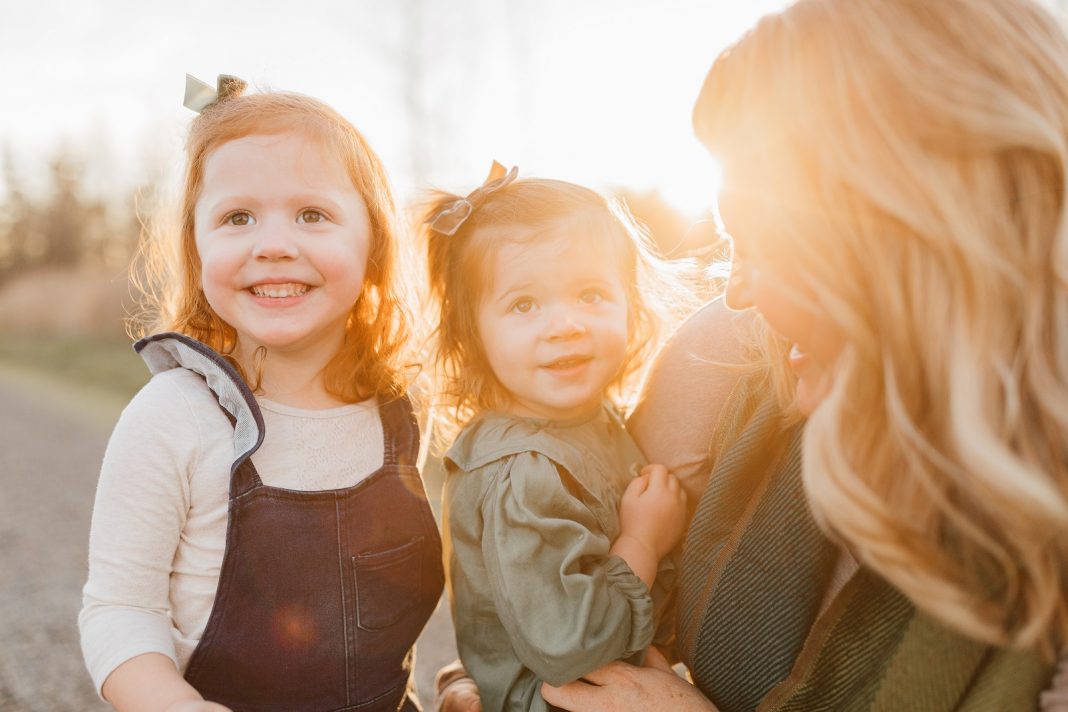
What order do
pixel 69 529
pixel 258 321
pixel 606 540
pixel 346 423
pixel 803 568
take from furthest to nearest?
pixel 69 529
pixel 346 423
pixel 258 321
pixel 606 540
pixel 803 568

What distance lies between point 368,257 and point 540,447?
64cm

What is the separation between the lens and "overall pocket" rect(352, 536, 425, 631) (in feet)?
5.57

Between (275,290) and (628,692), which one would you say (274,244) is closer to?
(275,290)

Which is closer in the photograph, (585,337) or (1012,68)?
(1012,68)

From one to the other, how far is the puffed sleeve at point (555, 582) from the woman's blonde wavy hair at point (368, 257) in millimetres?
515

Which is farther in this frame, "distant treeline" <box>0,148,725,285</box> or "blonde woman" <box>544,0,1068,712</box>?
"distant treeline" <box>0,148,725,285</box>

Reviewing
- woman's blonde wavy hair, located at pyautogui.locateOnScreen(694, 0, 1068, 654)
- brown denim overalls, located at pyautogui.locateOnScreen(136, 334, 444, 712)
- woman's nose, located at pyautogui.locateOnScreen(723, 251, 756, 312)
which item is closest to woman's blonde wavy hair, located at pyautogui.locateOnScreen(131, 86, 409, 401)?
brown denim overalls, located at pyautogui.locateOnScreen(136, 334, 444, 712)

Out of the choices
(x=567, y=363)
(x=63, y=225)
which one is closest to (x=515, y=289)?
(x=567, y=363)

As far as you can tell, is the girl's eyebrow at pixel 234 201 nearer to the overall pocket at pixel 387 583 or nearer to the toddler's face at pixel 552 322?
the toddler's face at pixel 552 322

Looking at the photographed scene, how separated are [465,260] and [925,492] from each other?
3.68ft

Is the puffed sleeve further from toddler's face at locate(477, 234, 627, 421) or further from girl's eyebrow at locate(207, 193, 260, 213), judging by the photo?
girl's eyebrow at locate(207, 193, 260, 213)

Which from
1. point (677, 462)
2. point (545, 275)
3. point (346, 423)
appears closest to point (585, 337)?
point (545, 275)

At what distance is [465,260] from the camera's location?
6.20 feet

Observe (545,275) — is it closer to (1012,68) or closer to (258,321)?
(258,321)
